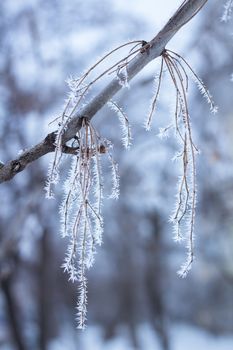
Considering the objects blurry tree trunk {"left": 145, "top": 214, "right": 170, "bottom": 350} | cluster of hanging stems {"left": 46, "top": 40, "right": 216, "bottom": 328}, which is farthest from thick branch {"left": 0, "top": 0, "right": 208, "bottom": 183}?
blurry tree trunk {"left": 145, "top": 214, "right": 170, "bottom": 350}

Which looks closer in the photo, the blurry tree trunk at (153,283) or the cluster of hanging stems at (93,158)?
A: the cluster of hanging stems at (93,158)

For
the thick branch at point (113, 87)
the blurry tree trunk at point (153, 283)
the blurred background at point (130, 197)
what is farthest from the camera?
the blurry tree trunk at point (153, 283)

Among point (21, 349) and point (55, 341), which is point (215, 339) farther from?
point (21, 349)

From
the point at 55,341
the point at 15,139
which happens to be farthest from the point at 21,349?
the point at 55,341

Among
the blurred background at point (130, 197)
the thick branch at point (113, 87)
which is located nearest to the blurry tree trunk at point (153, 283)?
the blurred background at point (130, 197)

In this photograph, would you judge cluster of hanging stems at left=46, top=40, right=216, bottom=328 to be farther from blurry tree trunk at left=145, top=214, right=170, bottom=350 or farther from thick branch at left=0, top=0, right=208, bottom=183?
blurry tree trunk at left=145, top=214, right=170, bottom=350

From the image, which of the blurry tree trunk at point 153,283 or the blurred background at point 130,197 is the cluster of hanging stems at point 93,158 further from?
the blurry tree trunk at point 153,283
